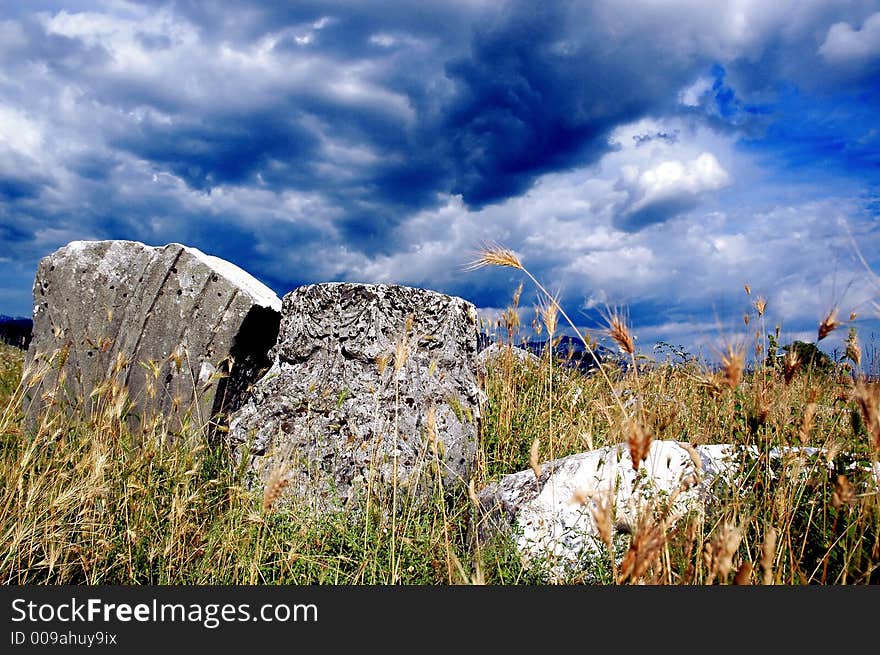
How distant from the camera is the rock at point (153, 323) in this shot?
17.1 ft

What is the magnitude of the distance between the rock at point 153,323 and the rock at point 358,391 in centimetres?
48

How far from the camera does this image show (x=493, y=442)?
504 cm

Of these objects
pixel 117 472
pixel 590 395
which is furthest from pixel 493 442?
pixel 117 472

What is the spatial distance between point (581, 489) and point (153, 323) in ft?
13.1

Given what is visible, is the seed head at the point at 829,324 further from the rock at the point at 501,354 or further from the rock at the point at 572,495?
the rock at the point at 501,354

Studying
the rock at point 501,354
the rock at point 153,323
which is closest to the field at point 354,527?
the rock at point 153,323

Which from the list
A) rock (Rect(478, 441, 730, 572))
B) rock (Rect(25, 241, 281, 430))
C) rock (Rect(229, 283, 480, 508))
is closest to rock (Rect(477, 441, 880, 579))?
rock (Rect(478, 441, 730, 572))

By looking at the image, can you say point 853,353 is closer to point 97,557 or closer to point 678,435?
point 678,435

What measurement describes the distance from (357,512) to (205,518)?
2.76 ft

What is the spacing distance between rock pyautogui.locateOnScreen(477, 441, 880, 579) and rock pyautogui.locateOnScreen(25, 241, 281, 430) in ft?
7.36

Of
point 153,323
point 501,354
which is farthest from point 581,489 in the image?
point 153,323

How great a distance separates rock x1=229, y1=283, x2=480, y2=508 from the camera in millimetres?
4246

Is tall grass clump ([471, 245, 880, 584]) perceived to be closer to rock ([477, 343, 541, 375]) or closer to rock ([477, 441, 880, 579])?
rock ([477, 441, 880, 579])

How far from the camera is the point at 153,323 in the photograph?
559cm
